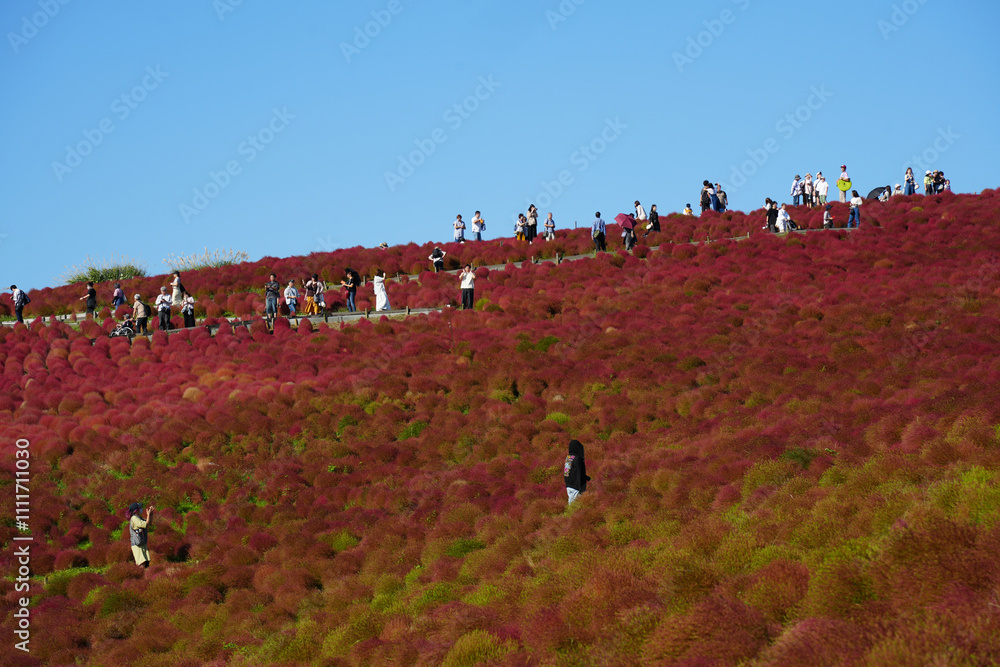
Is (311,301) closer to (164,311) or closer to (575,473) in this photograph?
(164,311)

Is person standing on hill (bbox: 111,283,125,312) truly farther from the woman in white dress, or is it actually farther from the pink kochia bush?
the woman in white dress

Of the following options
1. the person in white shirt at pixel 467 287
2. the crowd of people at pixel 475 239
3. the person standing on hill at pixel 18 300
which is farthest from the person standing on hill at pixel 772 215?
the person standing on hill at pixel 18 300

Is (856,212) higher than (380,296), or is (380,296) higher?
(856,212)

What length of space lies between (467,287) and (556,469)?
47.8ft

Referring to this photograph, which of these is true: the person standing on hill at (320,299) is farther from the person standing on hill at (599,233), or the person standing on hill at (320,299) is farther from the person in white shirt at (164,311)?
the person standing on hill at (599,233)

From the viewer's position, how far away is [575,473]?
18.1 meters

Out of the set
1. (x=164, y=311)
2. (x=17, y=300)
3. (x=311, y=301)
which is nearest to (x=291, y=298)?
(x=311, y=301)

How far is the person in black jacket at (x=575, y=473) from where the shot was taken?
18.1 m

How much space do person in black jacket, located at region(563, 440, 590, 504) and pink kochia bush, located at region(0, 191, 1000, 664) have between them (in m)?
0.40

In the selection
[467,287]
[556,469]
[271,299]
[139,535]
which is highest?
[271,299]

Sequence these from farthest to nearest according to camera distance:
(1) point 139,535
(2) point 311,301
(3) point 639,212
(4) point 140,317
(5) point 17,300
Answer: (3) point 639,212 < (5) point 17,300 < (2) point 311,301 < (4) point 140,317 < (1) point 139,535

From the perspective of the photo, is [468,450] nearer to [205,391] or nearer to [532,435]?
[532,435]

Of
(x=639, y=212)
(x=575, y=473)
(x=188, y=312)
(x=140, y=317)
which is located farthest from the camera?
(x=639, y=212)

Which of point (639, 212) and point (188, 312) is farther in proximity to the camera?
point (639, 212)
